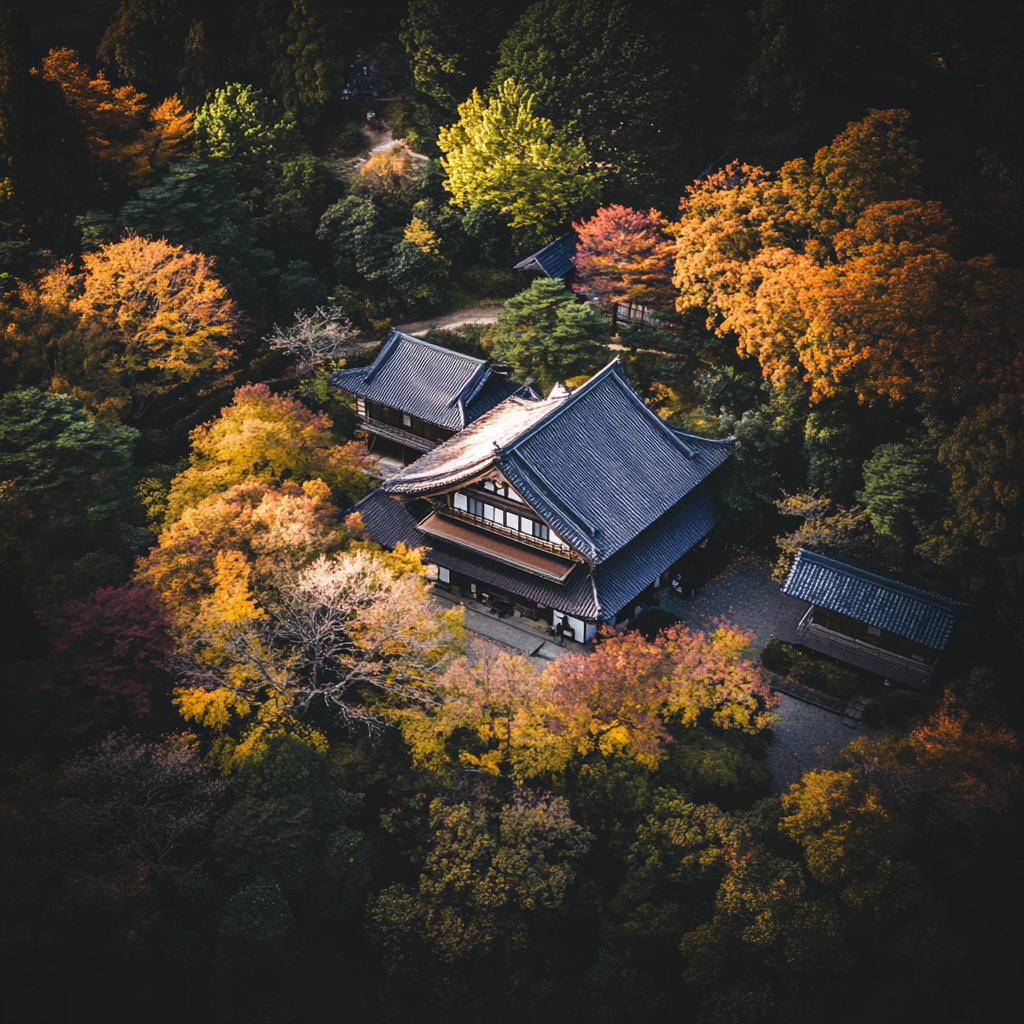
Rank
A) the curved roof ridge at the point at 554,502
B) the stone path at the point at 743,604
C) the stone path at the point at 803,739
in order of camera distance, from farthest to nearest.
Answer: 1. the stone path at the point at 743,604
2. the curved roof ridge at the point at 554,502
3. the stone path at the point at 803,739

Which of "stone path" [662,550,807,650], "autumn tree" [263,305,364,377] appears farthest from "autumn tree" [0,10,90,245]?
"stone path" [662,550,807,650]

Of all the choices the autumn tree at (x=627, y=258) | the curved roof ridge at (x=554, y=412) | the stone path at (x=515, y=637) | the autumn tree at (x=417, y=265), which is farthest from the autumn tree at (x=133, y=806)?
the autumn tree at (x=417, y=265)

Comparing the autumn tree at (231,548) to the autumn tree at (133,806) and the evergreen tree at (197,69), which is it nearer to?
the autumn tree at (133,806)

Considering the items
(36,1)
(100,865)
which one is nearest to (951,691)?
(100,865)

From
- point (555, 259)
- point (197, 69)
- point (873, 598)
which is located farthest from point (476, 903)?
point (197, 69)

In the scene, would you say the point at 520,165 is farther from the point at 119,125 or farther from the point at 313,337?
the point at 119,125

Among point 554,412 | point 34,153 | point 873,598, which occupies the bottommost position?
point 873,598
